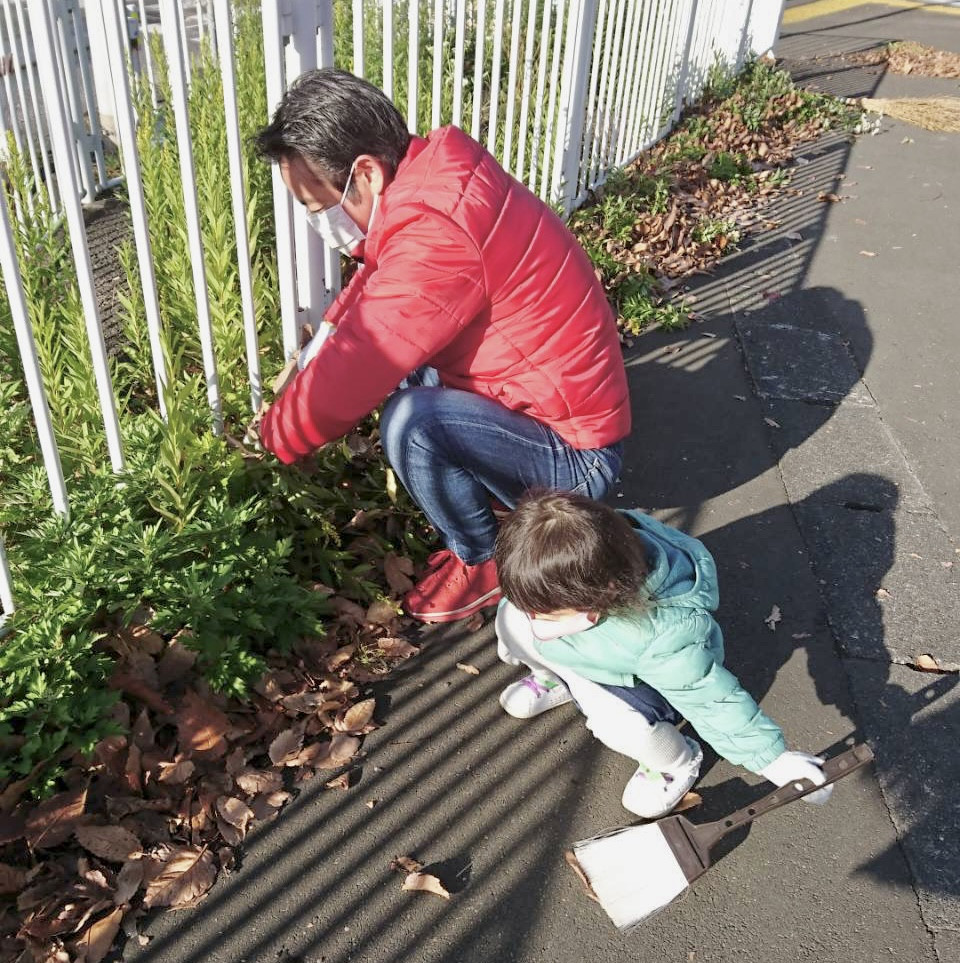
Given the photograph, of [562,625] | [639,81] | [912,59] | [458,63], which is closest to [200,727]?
[562,625]

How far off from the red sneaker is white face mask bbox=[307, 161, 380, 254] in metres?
1.06

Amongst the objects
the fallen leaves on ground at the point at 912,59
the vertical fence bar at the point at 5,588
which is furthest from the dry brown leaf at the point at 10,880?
the fallen leaves on ground at the point at 912,59

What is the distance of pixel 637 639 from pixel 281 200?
1793mm

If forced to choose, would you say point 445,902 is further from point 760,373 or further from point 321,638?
point 760,373

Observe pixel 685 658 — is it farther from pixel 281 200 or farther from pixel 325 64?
pixel 325 64

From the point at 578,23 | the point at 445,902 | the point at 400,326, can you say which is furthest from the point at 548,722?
the point at 578,23

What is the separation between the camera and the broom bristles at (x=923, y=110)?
30.6 feet

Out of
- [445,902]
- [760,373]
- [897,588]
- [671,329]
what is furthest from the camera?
[671,329]

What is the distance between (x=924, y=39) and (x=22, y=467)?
15.8 m

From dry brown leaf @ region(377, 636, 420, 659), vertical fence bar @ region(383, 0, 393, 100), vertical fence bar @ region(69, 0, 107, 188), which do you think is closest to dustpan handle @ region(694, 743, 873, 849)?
dry brown leaf @ region(377, 636, 420, 659)

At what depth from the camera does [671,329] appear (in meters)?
4.93

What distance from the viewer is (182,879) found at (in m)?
2.16

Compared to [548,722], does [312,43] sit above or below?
above

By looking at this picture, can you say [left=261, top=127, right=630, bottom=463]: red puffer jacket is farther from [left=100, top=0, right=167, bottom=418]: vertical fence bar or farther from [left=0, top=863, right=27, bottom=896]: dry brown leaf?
[left=0, top=863, right=27, bottom=896]: dry brown leaf
